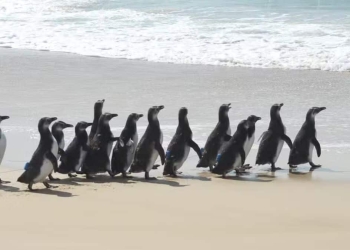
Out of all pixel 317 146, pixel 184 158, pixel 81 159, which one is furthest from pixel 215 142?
pixel 81 159

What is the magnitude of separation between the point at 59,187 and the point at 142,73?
7121mm

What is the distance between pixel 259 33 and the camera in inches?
766

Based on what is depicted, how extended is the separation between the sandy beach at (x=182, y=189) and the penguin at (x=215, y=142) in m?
0.12

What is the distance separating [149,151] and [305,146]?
5.27 ft

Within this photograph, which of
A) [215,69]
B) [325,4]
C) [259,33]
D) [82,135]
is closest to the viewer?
[82,135]

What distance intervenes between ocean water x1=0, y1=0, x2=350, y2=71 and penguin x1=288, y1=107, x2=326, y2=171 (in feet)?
21.5

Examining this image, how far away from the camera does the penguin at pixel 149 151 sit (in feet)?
27.3

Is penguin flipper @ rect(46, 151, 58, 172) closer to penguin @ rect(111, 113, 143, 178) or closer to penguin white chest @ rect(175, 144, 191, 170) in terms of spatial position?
Result: penguin @ rect(111, 113, 143, 178)

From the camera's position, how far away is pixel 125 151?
841cm

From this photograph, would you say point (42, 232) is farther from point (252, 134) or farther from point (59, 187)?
point (252, 134)

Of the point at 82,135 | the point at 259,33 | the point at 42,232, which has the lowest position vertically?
the point at 42,232

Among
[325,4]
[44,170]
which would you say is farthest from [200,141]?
[325,4]

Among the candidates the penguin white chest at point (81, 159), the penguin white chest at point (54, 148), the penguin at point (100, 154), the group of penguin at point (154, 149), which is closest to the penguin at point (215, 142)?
the group of penguin at point (154, 149)

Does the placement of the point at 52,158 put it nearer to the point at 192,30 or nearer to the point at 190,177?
the point at 190,177
